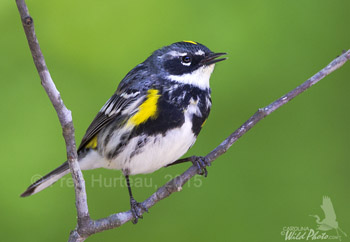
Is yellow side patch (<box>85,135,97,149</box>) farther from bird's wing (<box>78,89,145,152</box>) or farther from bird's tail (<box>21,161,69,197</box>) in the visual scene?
bird's tail (<box>21,161,69,197</box>)

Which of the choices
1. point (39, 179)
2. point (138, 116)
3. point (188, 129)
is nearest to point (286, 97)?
point (188, 129)

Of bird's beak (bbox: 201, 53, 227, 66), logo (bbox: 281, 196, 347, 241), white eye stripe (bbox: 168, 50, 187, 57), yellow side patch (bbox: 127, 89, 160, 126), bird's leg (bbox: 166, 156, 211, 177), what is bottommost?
logo (bbox: 281, 196, 347, 241)

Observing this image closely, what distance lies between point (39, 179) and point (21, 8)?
6.18ft

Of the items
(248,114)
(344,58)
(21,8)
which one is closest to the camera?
(21,8)

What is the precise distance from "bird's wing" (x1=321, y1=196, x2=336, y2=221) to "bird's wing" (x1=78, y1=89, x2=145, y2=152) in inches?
55.8

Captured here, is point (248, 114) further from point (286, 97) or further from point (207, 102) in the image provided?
point (286, 97)

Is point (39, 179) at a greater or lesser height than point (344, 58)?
lesser

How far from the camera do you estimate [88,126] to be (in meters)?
3.62

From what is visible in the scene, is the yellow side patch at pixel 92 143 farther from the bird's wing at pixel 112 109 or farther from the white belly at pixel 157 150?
the white belly at pixel 157 150

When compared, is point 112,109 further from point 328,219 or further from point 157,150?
point 328,219

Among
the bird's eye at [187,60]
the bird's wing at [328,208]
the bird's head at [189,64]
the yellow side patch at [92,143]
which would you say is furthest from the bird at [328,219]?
the yellow side patch at [92,143]

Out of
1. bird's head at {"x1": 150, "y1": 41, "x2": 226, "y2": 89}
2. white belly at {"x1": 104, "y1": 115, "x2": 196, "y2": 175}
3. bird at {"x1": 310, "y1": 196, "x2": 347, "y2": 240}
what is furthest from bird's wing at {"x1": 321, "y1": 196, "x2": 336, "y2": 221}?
bird's head at {"x1": 150, "y1": 41, "x2": 226, "y2": 89}

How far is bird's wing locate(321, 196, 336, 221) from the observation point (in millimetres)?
3410

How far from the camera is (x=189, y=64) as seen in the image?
334cm
